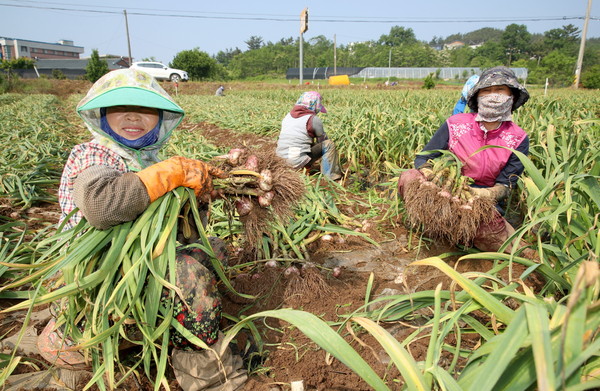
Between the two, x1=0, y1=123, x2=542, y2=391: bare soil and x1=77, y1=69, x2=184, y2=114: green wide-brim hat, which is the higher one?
x1=77, y1=69, x2=184, y2=114: green wide-brim hat

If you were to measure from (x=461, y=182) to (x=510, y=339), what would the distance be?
5.26 feet

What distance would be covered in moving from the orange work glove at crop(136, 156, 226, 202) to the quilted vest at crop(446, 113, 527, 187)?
66.2 inches

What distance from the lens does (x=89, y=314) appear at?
1271 mm

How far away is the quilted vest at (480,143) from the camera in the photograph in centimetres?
232

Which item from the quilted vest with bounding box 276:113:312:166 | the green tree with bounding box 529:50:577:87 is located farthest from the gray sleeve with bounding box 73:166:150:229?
the green tree with bounding box 529:50:577:87

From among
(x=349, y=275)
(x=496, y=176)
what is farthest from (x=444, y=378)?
(x=496, y=176)

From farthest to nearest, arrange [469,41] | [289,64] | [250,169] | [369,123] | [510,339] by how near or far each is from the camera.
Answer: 1. [469,41]
2. [289,64]
3. [369,123]
4. [250,169]
5. [510,339]

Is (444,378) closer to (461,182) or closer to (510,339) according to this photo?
(510,339)

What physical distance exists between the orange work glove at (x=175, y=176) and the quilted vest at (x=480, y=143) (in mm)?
1681

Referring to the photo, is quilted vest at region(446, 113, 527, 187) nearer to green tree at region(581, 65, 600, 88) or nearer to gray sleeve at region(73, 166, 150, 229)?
gray sleeve at region(73, 166, 150, 229)

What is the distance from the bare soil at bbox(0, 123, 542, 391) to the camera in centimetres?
137

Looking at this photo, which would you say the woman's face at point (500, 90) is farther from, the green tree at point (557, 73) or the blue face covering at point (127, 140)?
the green tree at point (557, 73)

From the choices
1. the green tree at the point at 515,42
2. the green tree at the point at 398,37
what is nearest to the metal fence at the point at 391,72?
the green tree at the point at 515,42

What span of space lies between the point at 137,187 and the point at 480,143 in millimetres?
2096
